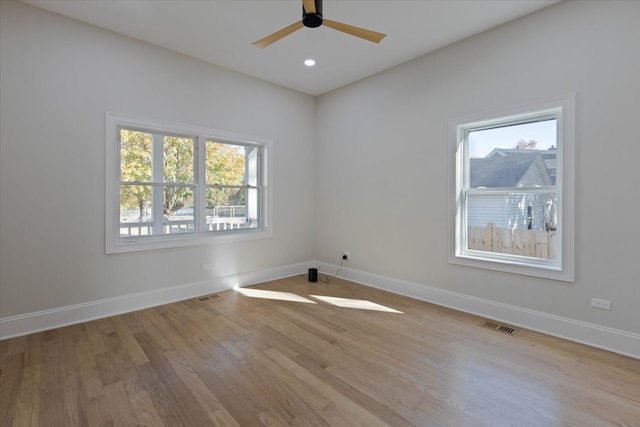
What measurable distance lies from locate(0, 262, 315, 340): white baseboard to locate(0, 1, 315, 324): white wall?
34 mm

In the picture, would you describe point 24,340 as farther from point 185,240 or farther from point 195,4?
point 195,4

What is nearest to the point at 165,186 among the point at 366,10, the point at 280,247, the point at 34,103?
the point at 34,103

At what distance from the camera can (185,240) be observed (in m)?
3.99

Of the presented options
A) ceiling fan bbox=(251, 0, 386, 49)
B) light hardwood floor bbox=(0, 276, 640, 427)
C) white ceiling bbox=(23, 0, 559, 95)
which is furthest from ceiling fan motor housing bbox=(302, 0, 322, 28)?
light hardwood floor bbox=(0, 276, 640, 427)

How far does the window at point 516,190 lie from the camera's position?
2920mm

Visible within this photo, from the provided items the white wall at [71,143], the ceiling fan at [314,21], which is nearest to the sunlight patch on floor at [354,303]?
the white wall at [71,143]

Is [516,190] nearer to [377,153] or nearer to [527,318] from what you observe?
[527,318]

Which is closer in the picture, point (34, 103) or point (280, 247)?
point (34, 103)

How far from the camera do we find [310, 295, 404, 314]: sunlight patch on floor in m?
3.68

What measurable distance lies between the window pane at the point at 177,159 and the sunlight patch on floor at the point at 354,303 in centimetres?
242

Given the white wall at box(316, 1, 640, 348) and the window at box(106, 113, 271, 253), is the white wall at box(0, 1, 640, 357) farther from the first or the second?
the window at box(106, 113, 271, 253)

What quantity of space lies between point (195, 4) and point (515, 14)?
3190mm

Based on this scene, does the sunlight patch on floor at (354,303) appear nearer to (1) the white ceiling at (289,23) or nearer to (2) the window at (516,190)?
(2) the window at (516,190)

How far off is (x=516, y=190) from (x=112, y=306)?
468 cm
